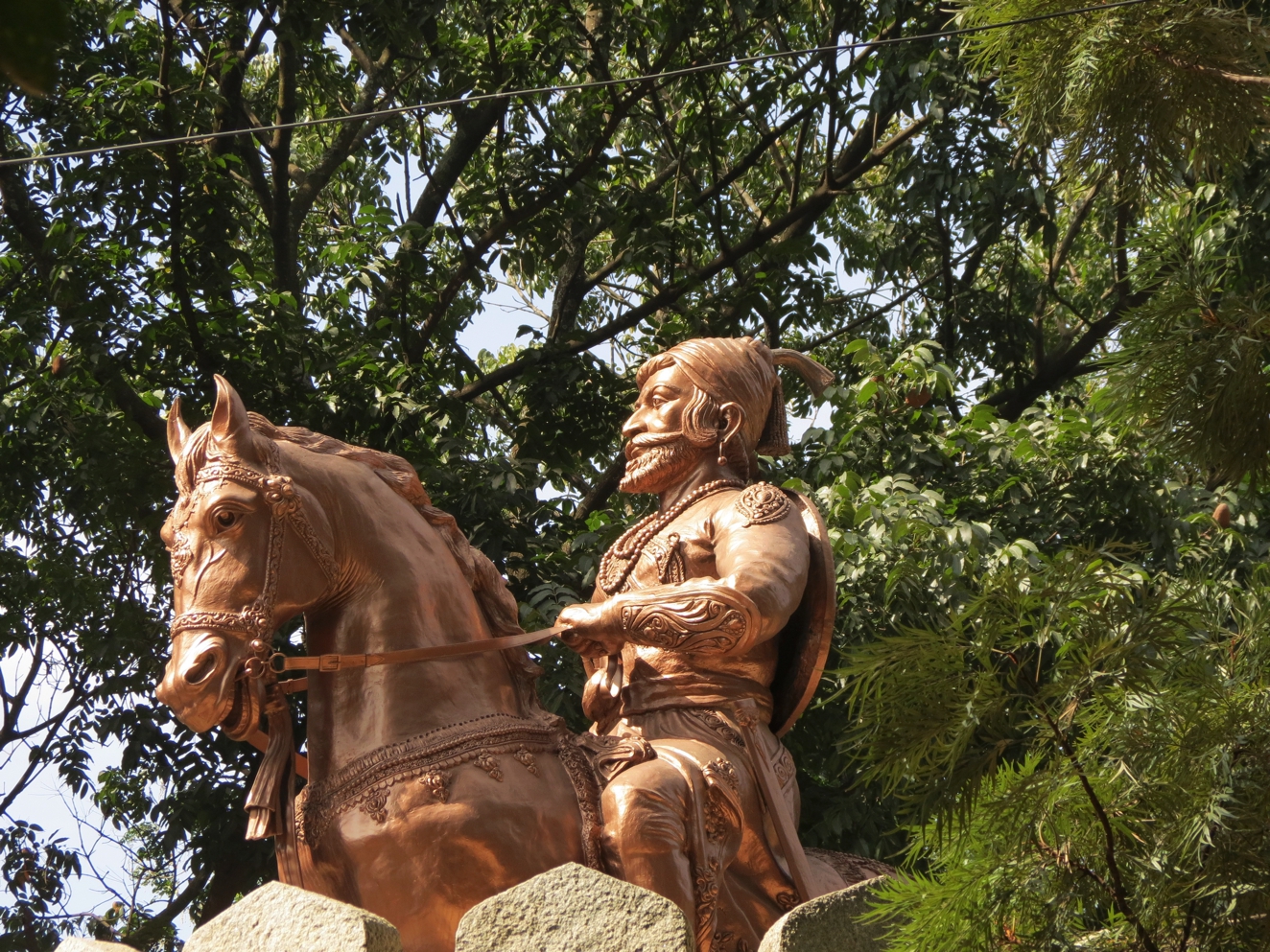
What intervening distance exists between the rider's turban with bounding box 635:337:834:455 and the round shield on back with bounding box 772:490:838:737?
1.72 ft

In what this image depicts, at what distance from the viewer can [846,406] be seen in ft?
A: 29.1

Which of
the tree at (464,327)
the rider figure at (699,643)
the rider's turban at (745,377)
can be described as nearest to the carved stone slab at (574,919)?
the rider figure at (699,643)

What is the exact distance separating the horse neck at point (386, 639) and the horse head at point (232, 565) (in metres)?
0.10

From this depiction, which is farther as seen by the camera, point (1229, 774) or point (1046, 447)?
point (1046, 447)

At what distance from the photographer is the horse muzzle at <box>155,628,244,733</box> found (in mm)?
3949

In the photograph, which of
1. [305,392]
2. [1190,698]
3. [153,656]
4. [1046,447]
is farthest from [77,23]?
[1190,698]

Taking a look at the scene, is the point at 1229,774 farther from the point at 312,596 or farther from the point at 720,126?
the point at 720,126

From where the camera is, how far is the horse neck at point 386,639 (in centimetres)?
420

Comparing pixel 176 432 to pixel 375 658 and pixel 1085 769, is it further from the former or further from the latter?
pixel 1085 769

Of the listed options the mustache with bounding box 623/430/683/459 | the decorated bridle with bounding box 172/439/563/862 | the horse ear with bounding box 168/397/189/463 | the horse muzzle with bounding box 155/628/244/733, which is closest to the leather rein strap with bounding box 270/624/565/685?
the decorated bridle with bounding box 172/439/563/862

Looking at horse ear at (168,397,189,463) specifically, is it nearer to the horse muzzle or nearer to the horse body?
the horse body

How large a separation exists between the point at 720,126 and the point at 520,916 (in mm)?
9497

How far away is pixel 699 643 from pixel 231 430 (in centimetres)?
134

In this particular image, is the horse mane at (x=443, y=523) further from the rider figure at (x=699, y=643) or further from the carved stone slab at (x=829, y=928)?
the carved stone slab at (x=829, y=928)
